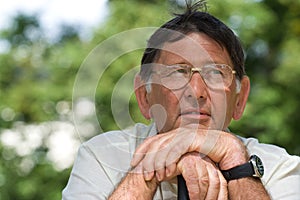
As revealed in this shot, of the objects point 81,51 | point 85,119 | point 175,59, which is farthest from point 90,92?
point 81,51

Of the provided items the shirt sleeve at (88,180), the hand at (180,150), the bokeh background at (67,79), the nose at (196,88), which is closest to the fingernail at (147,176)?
the hand at (180,150)

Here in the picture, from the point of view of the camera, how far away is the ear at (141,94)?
6.11ft

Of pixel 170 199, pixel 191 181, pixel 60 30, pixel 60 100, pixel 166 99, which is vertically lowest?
pixel 60 100

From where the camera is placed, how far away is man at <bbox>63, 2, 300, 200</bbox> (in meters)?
1.59

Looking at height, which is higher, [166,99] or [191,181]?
[166,99]

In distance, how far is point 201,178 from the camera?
157 centimetres

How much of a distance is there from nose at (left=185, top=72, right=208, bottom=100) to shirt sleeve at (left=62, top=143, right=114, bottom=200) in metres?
0.31

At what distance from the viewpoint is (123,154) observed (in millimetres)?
1789

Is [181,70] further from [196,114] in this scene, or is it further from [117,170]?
[117,170]

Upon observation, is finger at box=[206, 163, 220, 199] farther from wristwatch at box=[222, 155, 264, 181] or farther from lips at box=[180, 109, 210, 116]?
lips at box=[180, 109, 210, 116]

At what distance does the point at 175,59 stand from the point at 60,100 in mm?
4365

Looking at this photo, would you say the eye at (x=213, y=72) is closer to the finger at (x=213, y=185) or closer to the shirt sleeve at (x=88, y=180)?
the finger at (x=213, y=185)

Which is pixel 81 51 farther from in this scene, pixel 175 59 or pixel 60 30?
pixel 175 59

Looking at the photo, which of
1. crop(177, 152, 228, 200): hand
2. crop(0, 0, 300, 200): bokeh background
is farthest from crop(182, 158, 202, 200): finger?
crop(0, 0, 300, 200): bokeh background
